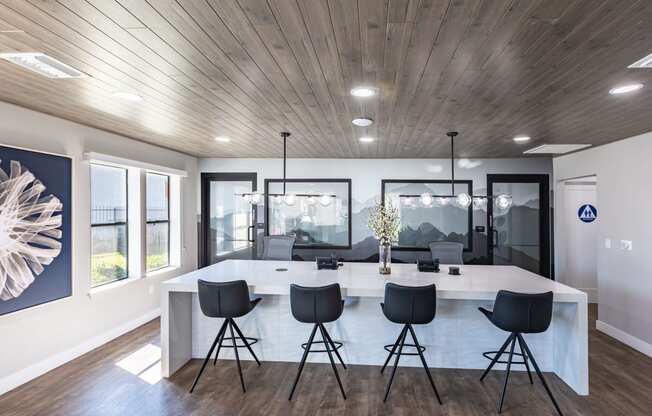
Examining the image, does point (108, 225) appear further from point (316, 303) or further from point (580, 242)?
point (580, 242)

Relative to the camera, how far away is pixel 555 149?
17.3 feet

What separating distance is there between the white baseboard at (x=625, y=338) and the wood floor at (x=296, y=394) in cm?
28

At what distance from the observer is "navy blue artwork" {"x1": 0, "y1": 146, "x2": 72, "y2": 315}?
3.18 m

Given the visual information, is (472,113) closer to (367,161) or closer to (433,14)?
(433,14)

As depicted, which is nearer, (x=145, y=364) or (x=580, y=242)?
(x=145, y=364)

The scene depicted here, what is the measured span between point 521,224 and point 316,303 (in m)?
4.84

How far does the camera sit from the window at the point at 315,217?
6.57 meters

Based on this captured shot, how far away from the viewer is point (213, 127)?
412 centimetres

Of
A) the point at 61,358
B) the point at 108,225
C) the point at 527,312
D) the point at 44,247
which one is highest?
the point at 108,225

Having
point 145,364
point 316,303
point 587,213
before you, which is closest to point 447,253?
point 316,303

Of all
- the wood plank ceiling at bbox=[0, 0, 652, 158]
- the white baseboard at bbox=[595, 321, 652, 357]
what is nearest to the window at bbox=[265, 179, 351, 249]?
the wood plank ceiling at bbox=[0, 0, 652, 158]

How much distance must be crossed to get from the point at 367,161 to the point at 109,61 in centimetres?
477

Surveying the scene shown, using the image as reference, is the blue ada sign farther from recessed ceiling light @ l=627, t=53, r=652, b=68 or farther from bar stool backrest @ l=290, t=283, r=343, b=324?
bar stool backrest @ l=290, t=283, r=343, b=324

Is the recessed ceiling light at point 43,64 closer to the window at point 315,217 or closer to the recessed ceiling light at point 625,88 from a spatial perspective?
the recessed ceiling light at point 625,88
